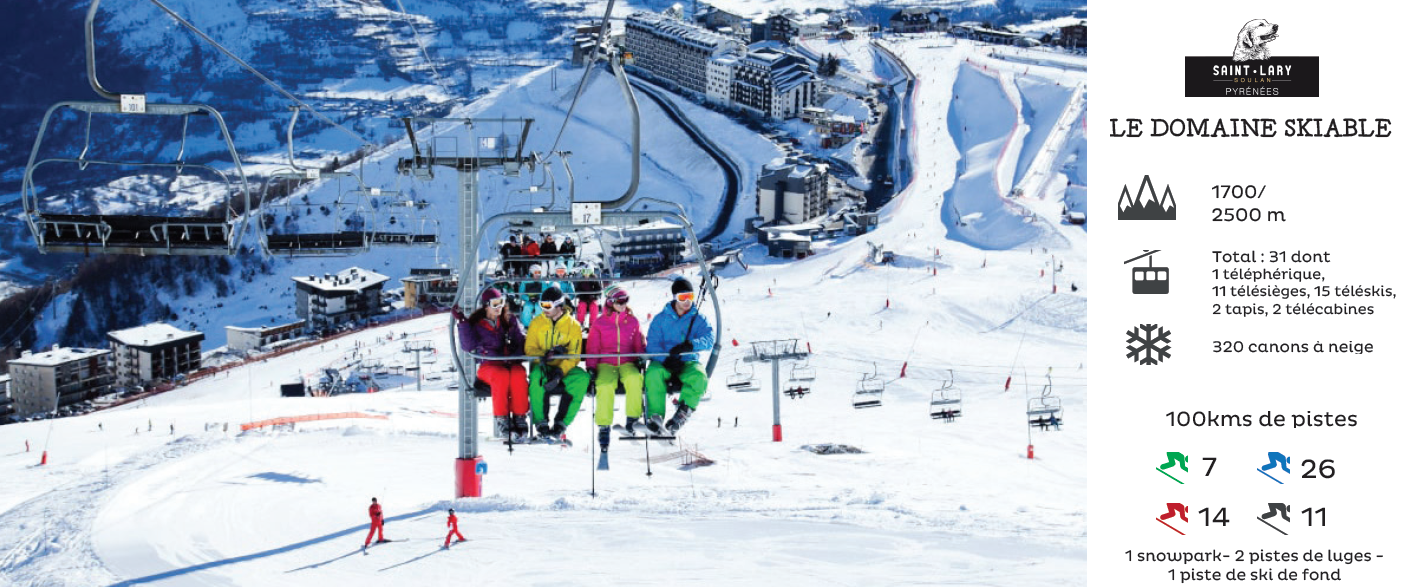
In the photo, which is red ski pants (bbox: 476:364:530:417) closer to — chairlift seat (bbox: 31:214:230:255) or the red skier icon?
chairlift seat (bbox: 31:214:230:255)

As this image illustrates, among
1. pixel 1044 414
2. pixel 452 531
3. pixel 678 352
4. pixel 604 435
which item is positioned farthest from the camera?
pixel 1044 414

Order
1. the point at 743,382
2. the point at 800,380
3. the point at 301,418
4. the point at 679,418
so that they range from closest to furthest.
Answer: the point at 679,418 < the point at 301,418 < the point at 743,382 < the point at 800,380

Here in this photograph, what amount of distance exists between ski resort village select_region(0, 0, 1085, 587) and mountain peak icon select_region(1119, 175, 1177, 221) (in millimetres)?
2546

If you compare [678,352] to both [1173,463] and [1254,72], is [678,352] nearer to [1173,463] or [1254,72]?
[1173,463]

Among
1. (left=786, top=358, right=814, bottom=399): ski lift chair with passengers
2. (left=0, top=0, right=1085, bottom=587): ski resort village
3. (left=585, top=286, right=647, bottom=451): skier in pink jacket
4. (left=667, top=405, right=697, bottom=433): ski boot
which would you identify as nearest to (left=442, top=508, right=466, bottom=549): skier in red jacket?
(left=0, top=0, right=1085, bottom=587): ski resort village

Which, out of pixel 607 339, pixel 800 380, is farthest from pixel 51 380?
pixel 607 339

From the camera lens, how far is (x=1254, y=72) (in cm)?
668

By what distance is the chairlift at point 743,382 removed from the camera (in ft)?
87.8

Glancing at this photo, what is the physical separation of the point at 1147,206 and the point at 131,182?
103 m

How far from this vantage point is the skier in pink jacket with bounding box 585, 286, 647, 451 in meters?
9.15

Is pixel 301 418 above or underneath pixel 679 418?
underneath

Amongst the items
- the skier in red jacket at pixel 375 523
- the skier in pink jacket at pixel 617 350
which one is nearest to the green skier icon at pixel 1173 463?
the skier in pink jacket at pixel 617 350

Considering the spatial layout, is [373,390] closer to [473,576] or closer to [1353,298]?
[473,576]

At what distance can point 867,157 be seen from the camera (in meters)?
64.9
